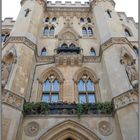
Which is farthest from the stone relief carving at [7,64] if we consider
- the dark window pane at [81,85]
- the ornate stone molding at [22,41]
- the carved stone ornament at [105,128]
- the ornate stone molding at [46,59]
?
the carved stone ornament at [105,128]

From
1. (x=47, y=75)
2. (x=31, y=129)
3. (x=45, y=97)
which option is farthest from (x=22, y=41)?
(x=31, y=129)

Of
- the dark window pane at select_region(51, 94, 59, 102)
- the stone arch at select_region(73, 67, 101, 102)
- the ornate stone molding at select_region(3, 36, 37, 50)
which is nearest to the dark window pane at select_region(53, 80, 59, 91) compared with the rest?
the dark window pane at select_region(51, 94, 59, 102)

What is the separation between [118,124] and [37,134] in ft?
11.6

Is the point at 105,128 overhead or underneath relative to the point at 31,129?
overhead

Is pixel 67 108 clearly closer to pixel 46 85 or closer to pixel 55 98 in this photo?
pixel 55 98

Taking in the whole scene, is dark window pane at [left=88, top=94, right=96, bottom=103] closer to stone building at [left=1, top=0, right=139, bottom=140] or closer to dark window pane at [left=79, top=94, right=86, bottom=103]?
stone building at [left=1, top=0, right=139, bottom=140]

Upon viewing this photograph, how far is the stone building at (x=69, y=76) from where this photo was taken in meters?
9.49

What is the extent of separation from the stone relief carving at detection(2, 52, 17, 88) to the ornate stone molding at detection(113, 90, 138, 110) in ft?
17.4

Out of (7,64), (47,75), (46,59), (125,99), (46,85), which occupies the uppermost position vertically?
(46,59)

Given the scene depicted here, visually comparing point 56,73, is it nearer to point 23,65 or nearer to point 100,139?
point 23,65

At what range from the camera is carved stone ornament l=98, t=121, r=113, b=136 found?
9508 millimetres

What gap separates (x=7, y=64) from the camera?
11.7 metres

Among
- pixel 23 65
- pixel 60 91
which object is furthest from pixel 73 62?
pixel 23 65

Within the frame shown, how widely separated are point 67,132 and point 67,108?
1175 mm
